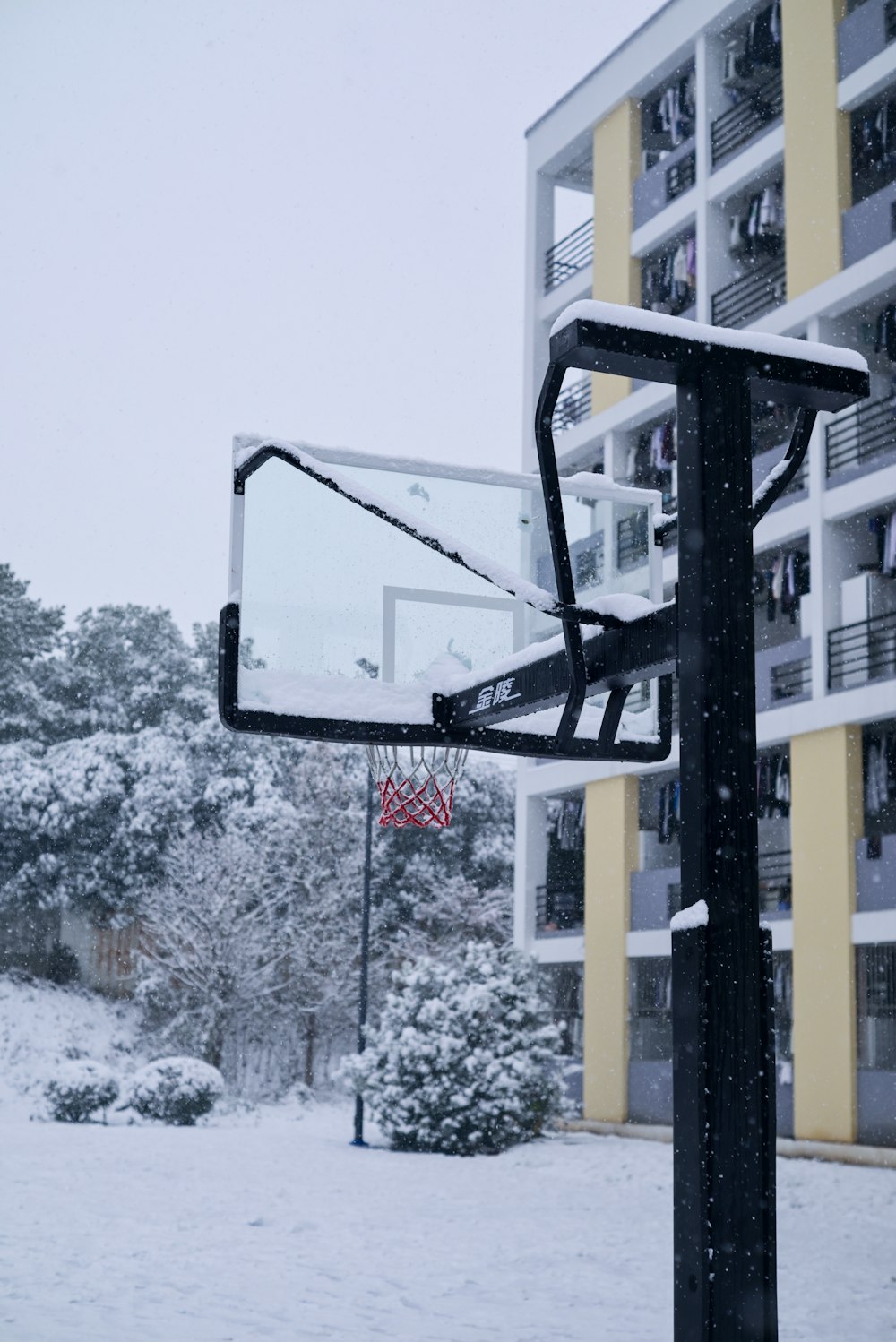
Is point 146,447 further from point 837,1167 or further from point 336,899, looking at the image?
point 837,1167

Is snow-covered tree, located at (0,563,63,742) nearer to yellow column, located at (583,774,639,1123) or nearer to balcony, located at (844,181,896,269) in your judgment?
yellow column, located at (583,774,639,1123)

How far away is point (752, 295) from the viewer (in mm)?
17781

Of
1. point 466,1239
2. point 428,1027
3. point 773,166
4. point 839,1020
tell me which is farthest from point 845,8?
point 466,1239

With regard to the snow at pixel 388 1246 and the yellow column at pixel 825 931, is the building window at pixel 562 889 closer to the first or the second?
the snow at pixel 388 1246

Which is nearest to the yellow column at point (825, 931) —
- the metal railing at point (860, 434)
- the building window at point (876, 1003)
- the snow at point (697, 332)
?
the building window at point (876, 1003)

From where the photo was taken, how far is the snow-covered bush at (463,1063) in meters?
15.9

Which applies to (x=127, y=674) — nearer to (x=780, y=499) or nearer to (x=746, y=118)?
(x=780, y=499)

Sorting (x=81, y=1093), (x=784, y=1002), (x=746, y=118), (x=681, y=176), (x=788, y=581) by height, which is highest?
(x=746, y=118)

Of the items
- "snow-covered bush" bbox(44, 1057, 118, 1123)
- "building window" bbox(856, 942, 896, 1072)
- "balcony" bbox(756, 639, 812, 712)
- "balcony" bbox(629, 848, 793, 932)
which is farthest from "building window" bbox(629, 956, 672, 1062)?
"snow-covered bush" bbox(44, 1057, 118, 1123)

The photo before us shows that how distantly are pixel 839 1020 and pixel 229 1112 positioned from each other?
33.8 ft

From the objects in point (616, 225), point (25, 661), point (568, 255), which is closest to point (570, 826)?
point (568, 255)

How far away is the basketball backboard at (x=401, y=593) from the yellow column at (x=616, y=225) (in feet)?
44.4

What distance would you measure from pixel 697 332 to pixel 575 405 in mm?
17597

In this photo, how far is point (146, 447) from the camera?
202 feet
